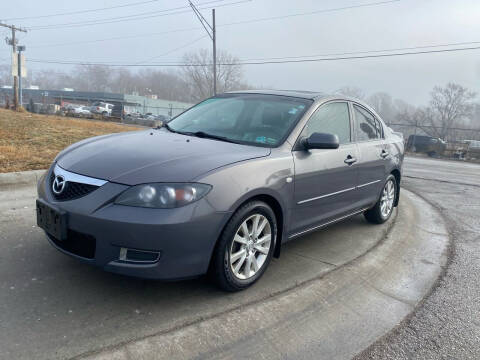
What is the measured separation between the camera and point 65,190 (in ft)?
9.10

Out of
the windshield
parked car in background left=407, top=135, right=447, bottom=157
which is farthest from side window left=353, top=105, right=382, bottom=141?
parked car in background left=407, top=135, right=447, bottom=157

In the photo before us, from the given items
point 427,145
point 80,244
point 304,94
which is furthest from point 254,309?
point 427,145

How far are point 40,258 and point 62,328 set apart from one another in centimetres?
117

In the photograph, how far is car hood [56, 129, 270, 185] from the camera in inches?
105

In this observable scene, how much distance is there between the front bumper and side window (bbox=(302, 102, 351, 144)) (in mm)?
1540

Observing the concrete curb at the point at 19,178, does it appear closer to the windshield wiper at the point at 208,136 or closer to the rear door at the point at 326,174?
the windshield wiper at the point at 208,136

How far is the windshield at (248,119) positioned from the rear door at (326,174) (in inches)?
7.9

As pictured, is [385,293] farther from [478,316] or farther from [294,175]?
[294,175]

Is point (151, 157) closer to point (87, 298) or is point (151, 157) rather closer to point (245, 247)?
point (245, 247)

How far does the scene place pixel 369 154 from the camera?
15.1 feet

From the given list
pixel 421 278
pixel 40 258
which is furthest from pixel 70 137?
pixel 421 278

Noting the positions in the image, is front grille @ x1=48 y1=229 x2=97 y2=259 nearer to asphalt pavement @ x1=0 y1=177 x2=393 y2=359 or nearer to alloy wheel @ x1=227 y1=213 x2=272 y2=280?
asphalt pavement @ x1=0 y1=177 x2=393 y2=359

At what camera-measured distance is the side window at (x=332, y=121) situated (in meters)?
3.79

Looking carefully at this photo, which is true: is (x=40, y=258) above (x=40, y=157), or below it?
below
